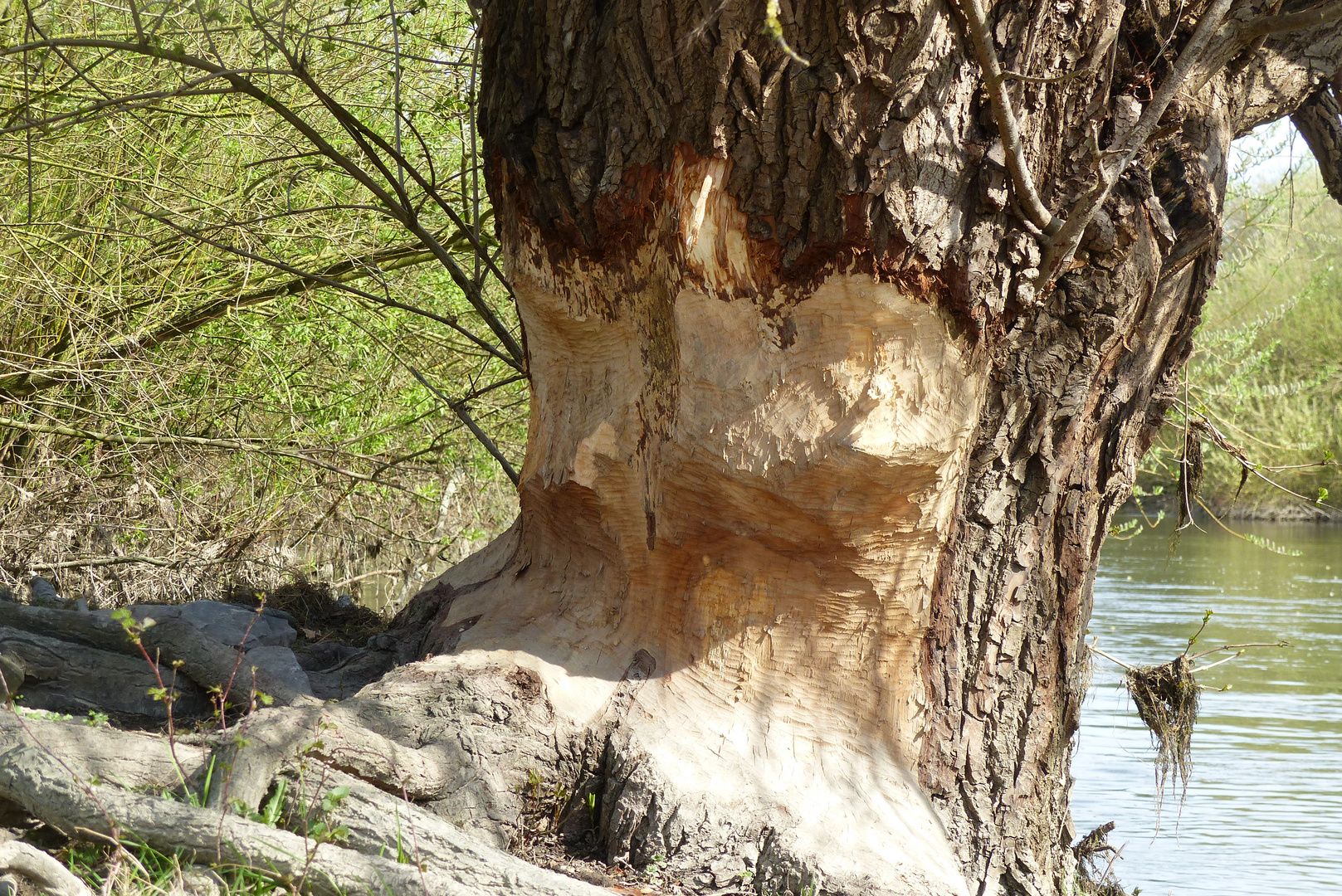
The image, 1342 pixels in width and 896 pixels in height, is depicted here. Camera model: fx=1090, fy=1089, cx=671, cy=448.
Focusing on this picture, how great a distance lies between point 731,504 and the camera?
2611mm

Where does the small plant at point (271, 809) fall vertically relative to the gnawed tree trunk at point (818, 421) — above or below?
below

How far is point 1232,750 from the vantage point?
746 cm

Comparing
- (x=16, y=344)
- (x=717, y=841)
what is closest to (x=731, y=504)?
(x=717, y=841)

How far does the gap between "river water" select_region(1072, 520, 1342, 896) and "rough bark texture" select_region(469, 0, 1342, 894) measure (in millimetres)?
2437

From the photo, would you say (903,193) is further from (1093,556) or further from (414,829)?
(414,829)

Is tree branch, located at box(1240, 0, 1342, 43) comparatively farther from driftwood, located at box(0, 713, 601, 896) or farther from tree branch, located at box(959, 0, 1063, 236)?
driftwood, located at box(0, 713, 601, 896)

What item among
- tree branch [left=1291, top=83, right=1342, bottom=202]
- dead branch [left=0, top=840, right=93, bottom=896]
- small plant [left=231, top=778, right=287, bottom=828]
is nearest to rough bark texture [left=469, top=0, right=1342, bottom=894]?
tree branch [left=1291, top=83, right=1342, bottom=202]

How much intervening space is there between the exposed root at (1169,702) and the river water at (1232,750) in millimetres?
1426

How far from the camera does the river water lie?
561 cm

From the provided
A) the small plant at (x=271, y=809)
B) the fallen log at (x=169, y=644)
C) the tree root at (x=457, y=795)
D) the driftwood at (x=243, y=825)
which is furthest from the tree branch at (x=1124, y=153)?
the fallen log at (x=169, y=644)

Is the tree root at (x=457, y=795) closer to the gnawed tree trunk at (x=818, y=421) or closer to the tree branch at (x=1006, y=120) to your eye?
the gnawed tree trunk at (x=818, y=421)

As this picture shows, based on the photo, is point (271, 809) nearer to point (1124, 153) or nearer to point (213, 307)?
point (1124, 153)

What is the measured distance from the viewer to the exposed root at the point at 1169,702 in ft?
11.4

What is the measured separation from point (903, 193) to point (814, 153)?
21cm
